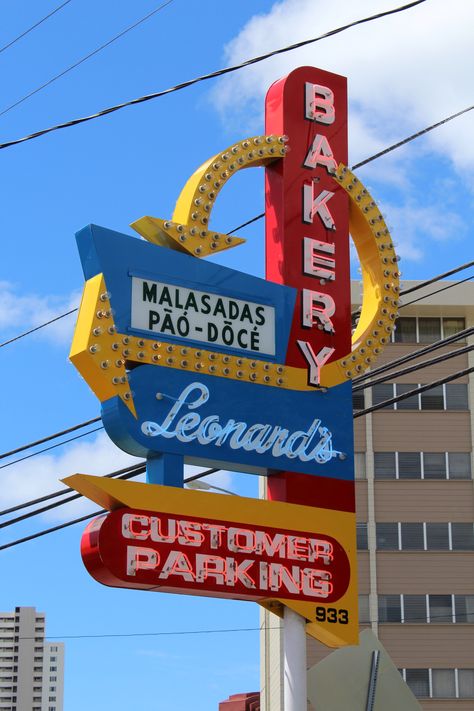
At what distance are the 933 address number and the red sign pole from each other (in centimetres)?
114

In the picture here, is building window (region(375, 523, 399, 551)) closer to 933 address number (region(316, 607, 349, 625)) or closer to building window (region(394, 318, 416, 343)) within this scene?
building window (region(394, 318, 416, 343))

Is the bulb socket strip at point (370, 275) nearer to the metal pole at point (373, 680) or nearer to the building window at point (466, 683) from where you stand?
the metal pole at point (373, 680)

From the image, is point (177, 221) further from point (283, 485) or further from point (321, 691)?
point (321, 691)

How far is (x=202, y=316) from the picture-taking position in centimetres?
1598

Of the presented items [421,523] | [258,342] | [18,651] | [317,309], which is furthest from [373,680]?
[18,651]

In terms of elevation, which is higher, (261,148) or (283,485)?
(261,148)

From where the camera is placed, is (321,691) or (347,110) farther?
(347,110)

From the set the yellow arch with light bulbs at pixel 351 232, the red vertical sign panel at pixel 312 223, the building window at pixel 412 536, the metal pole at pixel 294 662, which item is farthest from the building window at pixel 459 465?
the metal pole at pixel 294 662

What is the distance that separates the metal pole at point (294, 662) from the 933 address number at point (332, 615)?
0.20 meters

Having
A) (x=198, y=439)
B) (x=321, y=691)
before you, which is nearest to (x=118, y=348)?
(x=198, y=439)

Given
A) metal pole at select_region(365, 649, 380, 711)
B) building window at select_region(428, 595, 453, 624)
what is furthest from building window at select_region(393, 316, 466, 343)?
metal pole at select_region(365, 649, 380, 711)

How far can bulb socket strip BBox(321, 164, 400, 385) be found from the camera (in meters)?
17.5

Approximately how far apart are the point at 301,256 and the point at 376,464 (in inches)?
1455

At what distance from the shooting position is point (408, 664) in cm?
5028
